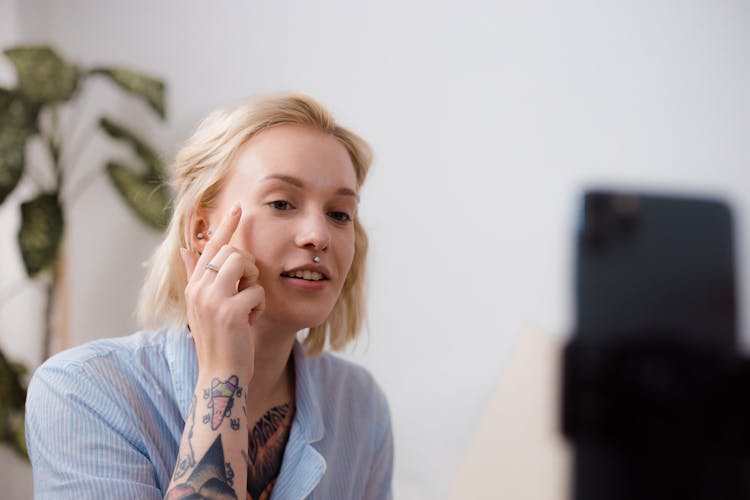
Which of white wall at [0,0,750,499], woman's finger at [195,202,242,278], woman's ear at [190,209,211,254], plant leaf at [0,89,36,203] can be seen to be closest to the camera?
woman's finger at [195,202,242,278]

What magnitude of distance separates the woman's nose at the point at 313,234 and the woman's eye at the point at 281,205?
0.10ft

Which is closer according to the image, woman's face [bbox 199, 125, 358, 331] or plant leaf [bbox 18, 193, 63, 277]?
woman's face [bbox 199, 125, 358, 331]

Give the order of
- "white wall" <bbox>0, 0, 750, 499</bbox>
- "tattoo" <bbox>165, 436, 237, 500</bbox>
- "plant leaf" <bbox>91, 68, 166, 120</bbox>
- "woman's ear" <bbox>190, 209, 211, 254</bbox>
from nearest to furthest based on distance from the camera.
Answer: "tattoo" <bbox>165, 436, 237, 500</bbox> < "woman's ear" <bbox>190, 209, 211, 254</bbox> < "white wall" <bbox>0, 0, 750, 499</bbox> < "plant leaf" <bbox>91, 68, 166, 120</bbox>

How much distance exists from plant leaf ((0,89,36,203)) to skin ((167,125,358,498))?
91 cm

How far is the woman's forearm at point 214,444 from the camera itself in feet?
2.60

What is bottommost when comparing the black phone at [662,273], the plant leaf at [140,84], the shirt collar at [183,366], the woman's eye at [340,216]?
the shirt collar at [183,366]

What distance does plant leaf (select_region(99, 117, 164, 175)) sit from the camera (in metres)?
1.81

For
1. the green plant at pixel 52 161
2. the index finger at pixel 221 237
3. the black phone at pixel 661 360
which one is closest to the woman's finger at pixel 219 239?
the index finger at pixel 221 237

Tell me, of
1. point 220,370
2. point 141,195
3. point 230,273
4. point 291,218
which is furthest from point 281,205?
point 141,195

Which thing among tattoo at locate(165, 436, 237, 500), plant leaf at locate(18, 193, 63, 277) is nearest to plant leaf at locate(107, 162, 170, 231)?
plant leaf at locate(18, 193, 63, 277)

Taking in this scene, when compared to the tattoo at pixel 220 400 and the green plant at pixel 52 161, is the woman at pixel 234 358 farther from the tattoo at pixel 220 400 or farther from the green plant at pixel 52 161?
the green plant at pixel 52 161

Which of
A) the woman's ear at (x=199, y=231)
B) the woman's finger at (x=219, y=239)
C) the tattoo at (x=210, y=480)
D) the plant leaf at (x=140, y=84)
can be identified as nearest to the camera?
the tattoo at (x=210, y=480)

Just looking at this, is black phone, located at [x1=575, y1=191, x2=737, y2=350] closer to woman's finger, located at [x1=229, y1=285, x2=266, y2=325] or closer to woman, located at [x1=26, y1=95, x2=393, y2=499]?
woman, located at [x1=26, y1=95, x2=393, y2=499]

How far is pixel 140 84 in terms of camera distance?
1.77m
